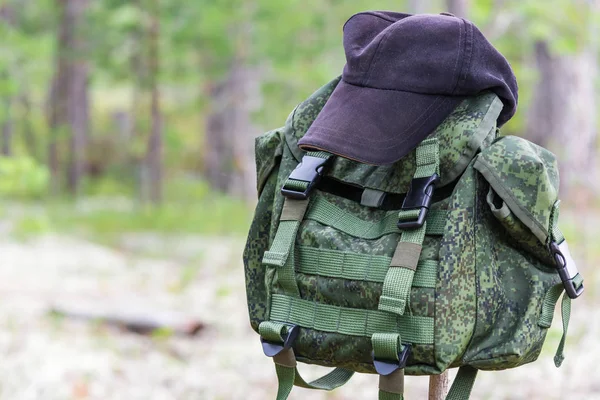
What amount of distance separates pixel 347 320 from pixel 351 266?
0.48 feet

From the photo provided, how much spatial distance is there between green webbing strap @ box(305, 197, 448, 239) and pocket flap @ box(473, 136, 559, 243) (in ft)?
0.51

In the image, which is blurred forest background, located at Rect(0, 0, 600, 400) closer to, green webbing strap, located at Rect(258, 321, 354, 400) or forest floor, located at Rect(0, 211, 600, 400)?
forest floor, located at Rect(0, 211, 600, 400)

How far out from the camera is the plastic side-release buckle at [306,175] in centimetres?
200

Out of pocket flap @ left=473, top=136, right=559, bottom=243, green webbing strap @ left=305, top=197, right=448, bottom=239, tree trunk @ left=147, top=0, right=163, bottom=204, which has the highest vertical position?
pocket flap @ left=473, top=136, right=559, bottom=243

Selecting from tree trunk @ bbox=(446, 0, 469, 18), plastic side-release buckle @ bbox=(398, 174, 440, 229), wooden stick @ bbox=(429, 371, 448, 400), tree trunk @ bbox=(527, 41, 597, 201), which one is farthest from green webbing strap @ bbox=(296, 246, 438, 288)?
tree trunk @ bbox=(527, 41, 597, 201)

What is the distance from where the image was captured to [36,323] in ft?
20.7

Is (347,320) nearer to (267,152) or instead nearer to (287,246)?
(287,246)

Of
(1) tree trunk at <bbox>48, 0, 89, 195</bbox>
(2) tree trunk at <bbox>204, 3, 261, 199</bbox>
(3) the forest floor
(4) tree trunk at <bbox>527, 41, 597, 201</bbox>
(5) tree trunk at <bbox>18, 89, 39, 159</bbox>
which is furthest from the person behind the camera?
(5) tree trunk at <bbox>18, 89, 39, 159</bbox>

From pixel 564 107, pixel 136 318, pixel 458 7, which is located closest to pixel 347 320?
pixel 458 7

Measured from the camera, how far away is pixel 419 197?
1838 millimetres

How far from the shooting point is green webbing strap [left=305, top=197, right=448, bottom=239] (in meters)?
1.85

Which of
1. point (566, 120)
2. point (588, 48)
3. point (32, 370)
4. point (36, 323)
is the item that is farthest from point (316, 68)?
point (32, 370)

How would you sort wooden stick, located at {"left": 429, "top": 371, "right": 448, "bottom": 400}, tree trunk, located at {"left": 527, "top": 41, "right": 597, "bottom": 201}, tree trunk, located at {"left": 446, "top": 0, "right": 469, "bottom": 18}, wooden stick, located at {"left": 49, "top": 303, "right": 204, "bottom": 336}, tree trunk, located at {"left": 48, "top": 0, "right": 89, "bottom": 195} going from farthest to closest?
1. tree trunk, located at {"left": 48, "top": 0, "right": 89, "bottom": 195}
2. tree trunk, located at {"left": 527, "top": 41, "right": 597, "bottom": 201}
3. wooden stick, located at {"left": 49, "top": 303, "right": 204, "bottom": 336}
4. tree trunk, located at {"left": 446, "top": 0, "right": 469, "bottom": 18}
5. wooden stick, located at {"left": 429, "top": 371, "right": 448, "bottom": 400}

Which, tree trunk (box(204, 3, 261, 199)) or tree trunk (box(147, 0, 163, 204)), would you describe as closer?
tree trunk (box(147, 0, 163, 204))
